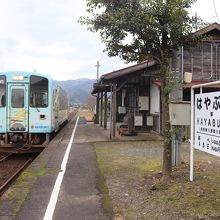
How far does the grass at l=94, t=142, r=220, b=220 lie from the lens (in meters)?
6.52

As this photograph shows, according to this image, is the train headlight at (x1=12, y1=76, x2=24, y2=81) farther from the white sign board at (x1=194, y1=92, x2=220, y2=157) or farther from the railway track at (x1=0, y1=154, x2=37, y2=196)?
the white sign board at (x1=194, y1=92, x2=220, y2=157)

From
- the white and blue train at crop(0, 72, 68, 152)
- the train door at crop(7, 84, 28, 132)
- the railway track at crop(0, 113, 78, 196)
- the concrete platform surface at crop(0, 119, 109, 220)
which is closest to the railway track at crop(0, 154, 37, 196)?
the railway track at crop(0, 113, 78, 196)

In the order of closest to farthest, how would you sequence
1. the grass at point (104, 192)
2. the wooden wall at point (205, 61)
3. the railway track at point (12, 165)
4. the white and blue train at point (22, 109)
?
the grass at point (104, 192), the railway track at point (12, 165), the white and blue train at point (22, 109), the wooden wall at point (205, 61)

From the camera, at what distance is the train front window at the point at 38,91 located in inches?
627

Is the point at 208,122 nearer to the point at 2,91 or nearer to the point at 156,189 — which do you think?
the point at 156,189

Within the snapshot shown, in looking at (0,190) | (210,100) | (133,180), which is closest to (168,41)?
(210,100)

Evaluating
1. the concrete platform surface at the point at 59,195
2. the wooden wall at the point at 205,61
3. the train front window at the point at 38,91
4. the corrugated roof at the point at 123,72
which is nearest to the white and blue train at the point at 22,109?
the train front window at the point at 38,91

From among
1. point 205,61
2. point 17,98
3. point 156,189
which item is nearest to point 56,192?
point 156,189

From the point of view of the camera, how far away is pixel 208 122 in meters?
7.36

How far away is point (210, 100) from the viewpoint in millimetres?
7262

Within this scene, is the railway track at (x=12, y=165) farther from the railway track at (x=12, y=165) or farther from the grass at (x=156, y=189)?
the grass at (x=156, y=189)

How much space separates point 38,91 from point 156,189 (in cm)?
906

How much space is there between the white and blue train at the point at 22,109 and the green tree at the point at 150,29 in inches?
286

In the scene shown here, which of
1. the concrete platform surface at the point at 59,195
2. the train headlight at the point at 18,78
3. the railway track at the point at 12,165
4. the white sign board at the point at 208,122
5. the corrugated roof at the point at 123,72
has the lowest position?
the railway track at the point at 12,165
